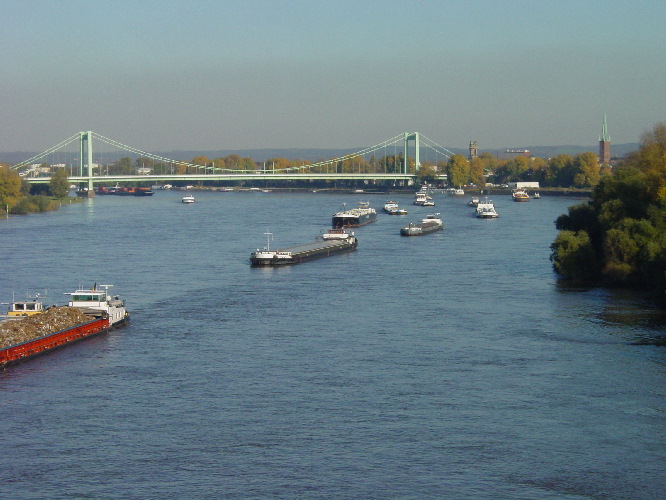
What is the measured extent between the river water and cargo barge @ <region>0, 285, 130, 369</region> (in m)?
0.18

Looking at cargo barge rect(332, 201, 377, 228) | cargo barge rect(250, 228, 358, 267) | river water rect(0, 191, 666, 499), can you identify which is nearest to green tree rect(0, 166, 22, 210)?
cargo barge rect(332, 201, 377, 228)

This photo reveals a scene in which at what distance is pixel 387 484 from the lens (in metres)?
8.16

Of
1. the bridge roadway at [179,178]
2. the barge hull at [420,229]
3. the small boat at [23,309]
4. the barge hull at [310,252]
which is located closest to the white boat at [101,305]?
the small boat at [23,309]

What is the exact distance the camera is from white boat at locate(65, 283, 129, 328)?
14.1 meters

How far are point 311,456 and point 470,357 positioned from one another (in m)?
3.96

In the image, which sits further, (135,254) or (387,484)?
(135,254)

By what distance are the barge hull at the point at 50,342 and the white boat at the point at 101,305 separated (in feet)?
0.55

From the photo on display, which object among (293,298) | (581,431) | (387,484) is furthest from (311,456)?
(293,298)

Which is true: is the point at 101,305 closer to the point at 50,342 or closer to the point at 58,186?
the point at 50,342

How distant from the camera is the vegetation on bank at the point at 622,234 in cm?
1709

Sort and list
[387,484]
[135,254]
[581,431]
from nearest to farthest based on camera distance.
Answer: [387,484] < [581,431] < [135,254]

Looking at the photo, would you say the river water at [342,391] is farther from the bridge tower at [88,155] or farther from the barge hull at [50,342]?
the bridge tower at [88,155]

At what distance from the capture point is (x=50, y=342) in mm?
12633

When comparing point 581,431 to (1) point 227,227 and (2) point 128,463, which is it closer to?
(2) point 128,463
